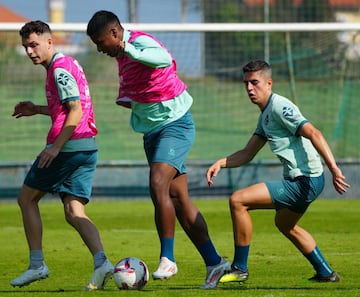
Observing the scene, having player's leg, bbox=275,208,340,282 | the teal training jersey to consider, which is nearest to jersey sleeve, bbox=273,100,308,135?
the teal training jersey

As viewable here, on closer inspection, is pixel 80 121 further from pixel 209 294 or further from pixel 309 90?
pixel 309 90

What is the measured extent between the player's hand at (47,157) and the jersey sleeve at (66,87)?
400 mm

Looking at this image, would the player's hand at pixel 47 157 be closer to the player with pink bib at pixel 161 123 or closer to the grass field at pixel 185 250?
the player with pink bib at pixel 161 123

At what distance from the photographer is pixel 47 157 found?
27.0ft

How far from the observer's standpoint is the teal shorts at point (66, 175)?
8555 mm

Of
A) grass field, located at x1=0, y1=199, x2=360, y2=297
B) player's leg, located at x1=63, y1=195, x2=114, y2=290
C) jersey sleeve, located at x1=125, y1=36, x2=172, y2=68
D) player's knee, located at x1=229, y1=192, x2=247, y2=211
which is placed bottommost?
grass field, located at x1=0, y1=199, x2=360, y2=297

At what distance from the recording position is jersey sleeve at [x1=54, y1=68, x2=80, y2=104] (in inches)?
328

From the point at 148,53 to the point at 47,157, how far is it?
111cm

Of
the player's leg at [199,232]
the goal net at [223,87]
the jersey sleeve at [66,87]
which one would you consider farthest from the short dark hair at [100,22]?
the goal net at [223,87]

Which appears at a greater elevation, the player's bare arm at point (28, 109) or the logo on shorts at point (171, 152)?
the player's bare arm at point (28, 109)

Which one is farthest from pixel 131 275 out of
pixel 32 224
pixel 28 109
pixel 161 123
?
pixel 28 109

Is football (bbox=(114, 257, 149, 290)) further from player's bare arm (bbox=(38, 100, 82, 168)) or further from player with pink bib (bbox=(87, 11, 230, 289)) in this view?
player's bare arm (bbox=(38, 100, 82, 168))

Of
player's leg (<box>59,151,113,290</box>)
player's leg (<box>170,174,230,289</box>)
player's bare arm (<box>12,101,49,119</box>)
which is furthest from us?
player's bare arm (<box>12,101,49,119</box>)

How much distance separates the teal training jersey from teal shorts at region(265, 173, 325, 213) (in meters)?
0.06
